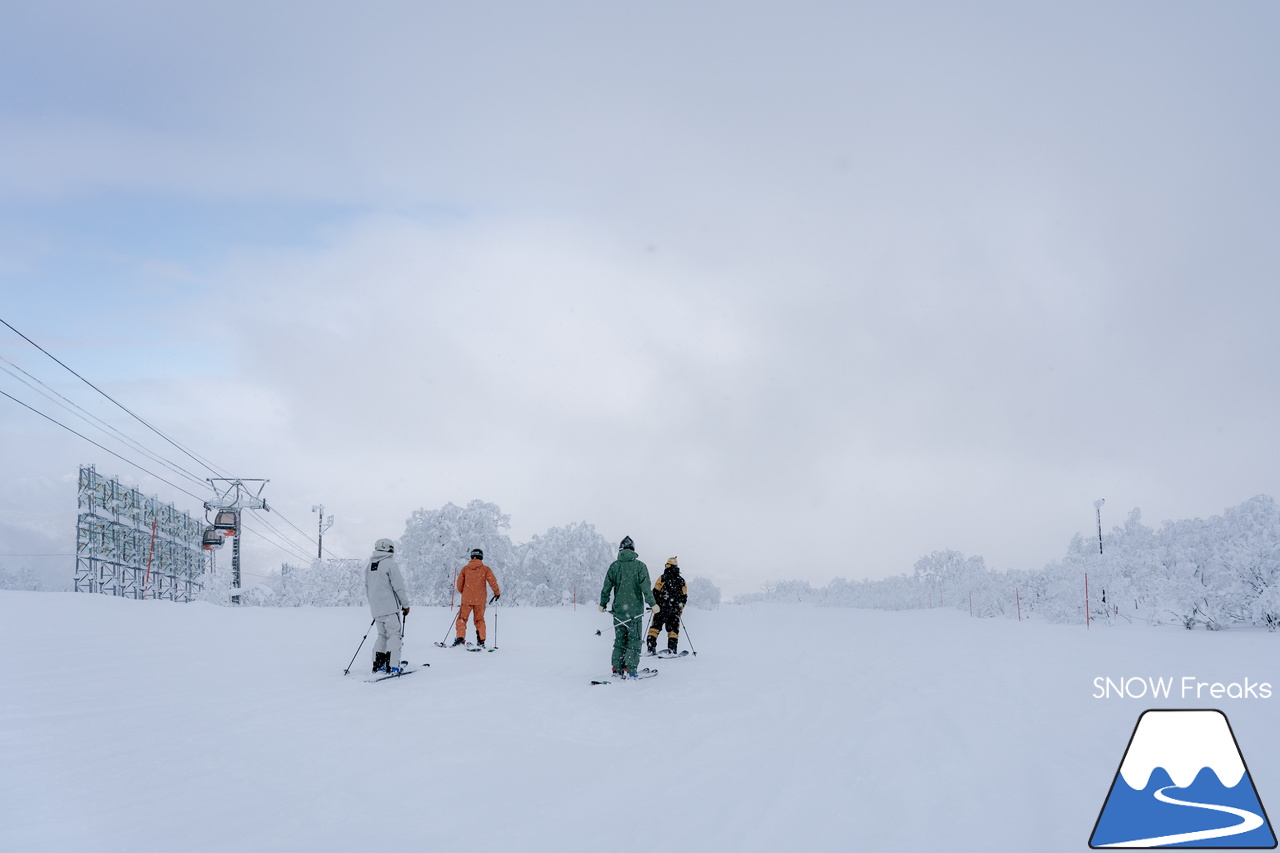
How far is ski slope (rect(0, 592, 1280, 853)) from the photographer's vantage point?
474 centimetres

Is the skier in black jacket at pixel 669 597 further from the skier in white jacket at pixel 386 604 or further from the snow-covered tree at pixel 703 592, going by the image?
the snow-covered tree at pixel 703 592

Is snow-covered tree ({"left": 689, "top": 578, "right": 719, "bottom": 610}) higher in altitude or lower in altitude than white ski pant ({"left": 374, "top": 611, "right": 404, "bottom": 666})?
lower

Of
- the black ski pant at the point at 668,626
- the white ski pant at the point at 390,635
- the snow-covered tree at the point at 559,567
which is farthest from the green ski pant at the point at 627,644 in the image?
the snow-covered tree at the point at 559,567

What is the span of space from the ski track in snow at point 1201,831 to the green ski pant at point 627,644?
7.14 meters

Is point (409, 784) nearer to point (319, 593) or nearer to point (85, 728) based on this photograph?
point (85, 728)

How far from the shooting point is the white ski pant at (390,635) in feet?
36.5

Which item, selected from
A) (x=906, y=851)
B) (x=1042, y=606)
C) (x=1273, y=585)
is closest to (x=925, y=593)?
(x=1042, y=606)

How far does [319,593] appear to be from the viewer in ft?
176

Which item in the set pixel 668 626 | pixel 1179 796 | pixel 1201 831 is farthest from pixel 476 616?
pixel 1201 831

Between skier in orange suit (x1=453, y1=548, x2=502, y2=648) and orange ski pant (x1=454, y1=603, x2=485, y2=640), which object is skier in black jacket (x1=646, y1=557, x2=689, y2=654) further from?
orange ski pant (x1=454, y1=603, x2=485, y2=640)

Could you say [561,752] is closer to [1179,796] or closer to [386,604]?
[1179,796]

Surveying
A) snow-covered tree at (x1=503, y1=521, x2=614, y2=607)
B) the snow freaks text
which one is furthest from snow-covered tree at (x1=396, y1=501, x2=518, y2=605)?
the snow freaks text

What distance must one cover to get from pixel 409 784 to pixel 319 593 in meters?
54.1

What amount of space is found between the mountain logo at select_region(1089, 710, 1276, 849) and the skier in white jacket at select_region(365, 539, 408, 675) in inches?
374
